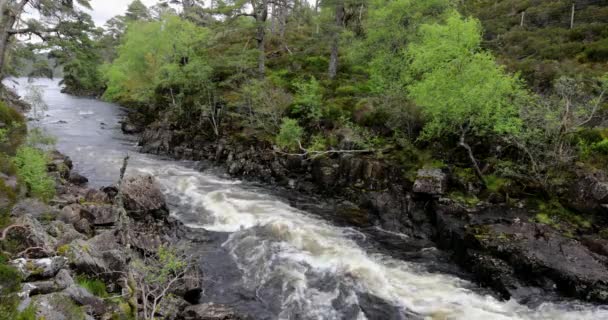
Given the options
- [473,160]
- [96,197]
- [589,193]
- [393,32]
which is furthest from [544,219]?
[96,197]

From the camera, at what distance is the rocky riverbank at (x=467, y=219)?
14.3m

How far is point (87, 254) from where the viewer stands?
10.8 metres

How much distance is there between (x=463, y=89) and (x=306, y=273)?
11.8 m

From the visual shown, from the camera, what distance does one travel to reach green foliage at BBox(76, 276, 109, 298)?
9914 millimetres

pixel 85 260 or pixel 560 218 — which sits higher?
pixel 560 218

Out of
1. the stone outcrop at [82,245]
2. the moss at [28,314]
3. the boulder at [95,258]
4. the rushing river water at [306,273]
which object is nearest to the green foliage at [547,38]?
the rushing river water at [306,273]

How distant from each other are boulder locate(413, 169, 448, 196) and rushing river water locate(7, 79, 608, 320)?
13.0ft

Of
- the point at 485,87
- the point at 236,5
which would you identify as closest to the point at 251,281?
the point at 485,87

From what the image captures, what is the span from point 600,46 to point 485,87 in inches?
737

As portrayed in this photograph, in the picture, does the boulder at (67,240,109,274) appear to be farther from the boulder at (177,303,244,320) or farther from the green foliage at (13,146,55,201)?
the green foliage at (13,146,55,201)

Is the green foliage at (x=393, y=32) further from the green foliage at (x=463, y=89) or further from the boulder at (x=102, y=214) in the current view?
the boulder at (x=102, y=214)

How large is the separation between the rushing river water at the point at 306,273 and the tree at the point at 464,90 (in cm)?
748

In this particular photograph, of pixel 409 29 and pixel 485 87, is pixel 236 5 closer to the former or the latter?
pixel 409 29

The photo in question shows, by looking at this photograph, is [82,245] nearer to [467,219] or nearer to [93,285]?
[93,285]
